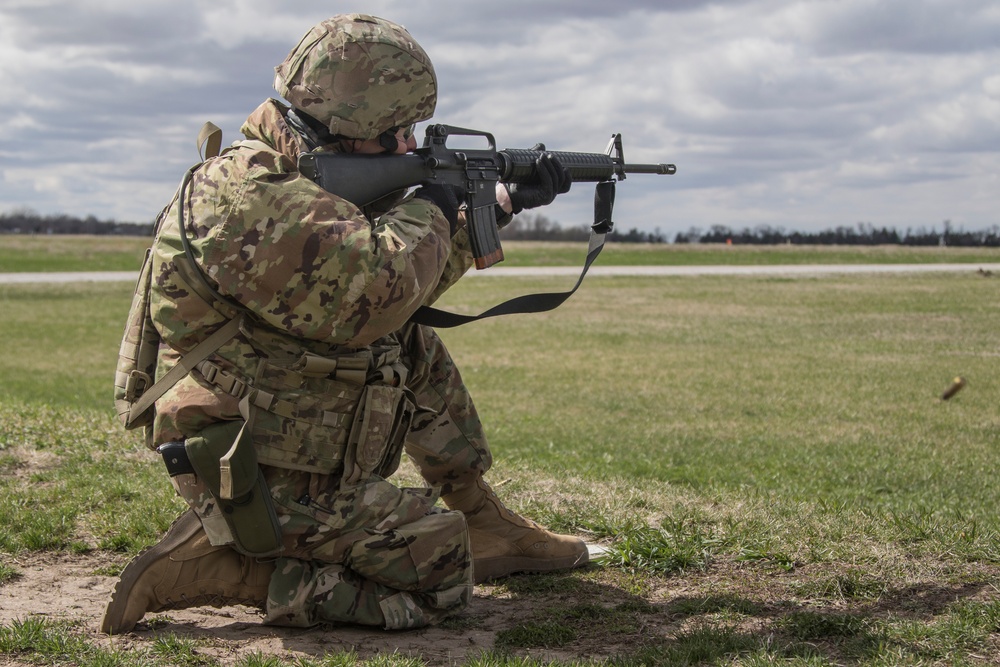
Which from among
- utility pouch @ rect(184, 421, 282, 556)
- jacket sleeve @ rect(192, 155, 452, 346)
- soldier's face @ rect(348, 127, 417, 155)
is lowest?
utility pouch @ rect(184, 421, 282, 556)

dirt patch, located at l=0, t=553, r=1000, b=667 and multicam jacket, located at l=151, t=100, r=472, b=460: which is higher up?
multicam jacket, located at l=151, t=100, r=472, b=460

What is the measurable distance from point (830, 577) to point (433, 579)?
5.37ft

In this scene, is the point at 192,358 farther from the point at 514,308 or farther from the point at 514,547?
the point at 514,547

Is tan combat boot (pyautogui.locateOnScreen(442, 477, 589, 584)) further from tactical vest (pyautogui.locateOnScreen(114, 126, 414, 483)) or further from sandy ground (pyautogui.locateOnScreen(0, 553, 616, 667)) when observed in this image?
tactical vest (pyautogui.locateOnScreen(114, 126, 414, 483))

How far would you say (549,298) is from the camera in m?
4.81

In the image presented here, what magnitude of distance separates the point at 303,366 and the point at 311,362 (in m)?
0.04

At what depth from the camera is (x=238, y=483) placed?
11.9ft

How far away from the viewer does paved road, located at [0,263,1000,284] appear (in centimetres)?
3356

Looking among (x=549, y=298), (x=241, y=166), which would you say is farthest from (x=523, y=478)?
(x=241, y=166)

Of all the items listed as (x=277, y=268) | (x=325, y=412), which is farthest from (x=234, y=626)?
(x=277, y=268)

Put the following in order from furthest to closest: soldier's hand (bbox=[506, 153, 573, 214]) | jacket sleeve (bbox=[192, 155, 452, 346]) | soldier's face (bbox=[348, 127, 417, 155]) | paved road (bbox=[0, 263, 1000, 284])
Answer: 1. paved road (bbox=[0, 263, 1000, 284])
2. soldier's hand (bbox=[506, 153, 573, 214])
3. soldier's face (bbox=[348, 127, 417, 155])
4. jacket sleeve (bbox=[192, 155, 452, 346])

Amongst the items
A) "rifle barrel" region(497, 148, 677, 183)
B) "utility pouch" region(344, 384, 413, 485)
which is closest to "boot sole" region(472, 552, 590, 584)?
"utility pouch" region(344, 384, 413, 485)

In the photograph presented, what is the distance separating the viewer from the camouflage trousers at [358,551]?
380cm

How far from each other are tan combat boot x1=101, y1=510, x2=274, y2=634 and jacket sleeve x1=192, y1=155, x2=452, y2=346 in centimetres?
92
